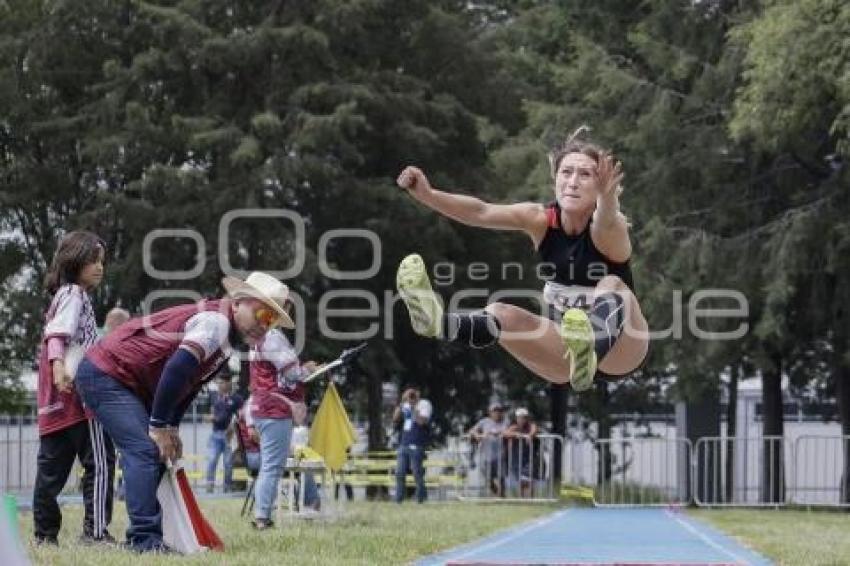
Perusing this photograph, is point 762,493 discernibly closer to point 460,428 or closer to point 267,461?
point 460,428

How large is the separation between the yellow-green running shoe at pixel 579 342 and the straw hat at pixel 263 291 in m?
1.74

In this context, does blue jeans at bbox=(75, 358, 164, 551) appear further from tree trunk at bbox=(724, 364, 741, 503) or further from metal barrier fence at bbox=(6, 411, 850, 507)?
tree trunk at bbox=(724, 364, 741, 503)

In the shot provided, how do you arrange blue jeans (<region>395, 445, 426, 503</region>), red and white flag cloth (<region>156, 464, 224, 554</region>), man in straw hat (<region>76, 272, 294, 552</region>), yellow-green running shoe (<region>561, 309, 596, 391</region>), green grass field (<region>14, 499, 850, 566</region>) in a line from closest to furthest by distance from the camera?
yellow-green running shoe (<region>561, 309, 596, 391</region>), green grass field (<region>14, 499, 850, 566</region>), man in straw hat (<region>76, 272, 294, 552</region>), red and white flag cloth (<region>156, 464, 224, 554</region>), blue jeans (<region>395, 445, 426, 503</region>)

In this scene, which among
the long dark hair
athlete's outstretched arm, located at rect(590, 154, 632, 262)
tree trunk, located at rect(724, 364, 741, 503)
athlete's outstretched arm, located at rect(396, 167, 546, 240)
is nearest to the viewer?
athlete's outstretched arm, located at rect(590, 154, 632, 262)

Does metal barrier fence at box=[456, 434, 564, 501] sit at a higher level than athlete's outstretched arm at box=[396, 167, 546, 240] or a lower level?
lower

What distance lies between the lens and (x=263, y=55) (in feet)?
88.8

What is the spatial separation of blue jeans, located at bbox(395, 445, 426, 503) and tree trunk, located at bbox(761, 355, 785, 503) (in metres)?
5.43

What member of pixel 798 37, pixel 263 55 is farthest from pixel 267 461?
pixel 263 55

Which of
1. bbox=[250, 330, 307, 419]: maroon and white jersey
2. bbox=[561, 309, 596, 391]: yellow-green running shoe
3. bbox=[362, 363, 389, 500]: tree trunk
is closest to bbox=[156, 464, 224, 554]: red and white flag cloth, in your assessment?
bbox=[561, 309, 596, 391]: yellow-green running shoe

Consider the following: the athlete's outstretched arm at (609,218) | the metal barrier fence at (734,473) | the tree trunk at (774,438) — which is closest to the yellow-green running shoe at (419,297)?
the athlete's outstretched arm at (609,218)

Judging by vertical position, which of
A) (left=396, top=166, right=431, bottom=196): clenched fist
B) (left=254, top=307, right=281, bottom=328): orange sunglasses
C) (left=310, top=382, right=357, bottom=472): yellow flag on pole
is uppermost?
(left=396, top=166, right=431, bottom=196): clenched fist

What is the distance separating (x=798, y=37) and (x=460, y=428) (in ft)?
50.3

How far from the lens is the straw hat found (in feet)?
27.4

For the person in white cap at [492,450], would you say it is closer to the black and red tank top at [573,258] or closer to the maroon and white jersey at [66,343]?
the maroon and white jersey at [66,343]
